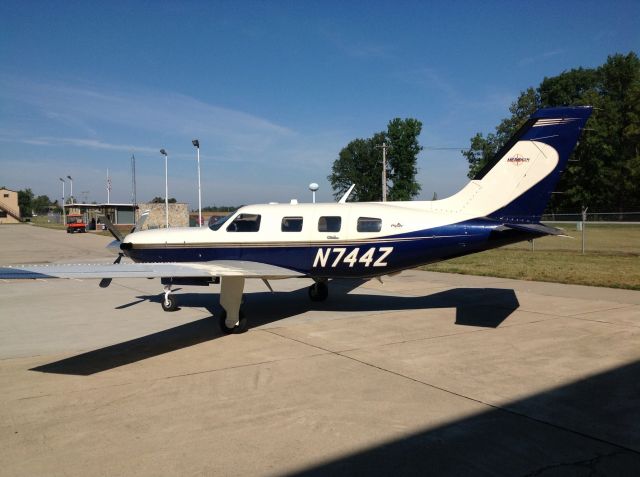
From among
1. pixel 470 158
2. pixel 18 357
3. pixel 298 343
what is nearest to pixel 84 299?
pixel 18 357

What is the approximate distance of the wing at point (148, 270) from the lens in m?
6.56

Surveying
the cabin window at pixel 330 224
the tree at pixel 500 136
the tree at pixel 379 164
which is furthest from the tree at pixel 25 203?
the cabin window at pixel 330 224

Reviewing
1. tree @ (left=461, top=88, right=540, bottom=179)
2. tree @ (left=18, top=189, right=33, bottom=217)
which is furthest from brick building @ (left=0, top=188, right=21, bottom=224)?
tree @ (left=461, top=88, right=540, bottom=179)

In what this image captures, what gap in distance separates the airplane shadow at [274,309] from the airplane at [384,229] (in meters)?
1.06

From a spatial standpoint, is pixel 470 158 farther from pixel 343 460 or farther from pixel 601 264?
pixel 343 460

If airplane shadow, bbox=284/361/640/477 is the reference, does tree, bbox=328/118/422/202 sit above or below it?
above

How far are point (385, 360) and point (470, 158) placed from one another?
75125 millimetres

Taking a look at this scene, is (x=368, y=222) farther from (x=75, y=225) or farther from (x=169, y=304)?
(x=75, y=225)

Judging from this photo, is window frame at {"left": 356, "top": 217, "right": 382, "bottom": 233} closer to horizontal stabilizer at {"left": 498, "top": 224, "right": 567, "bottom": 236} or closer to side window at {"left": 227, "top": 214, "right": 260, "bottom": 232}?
side window at {"left": 227, "top": 214, "right": 260, "bottom": 232}

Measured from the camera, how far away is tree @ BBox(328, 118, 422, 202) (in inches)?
3017

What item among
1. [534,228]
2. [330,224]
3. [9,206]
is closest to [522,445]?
[534,228]

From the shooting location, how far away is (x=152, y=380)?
643cm

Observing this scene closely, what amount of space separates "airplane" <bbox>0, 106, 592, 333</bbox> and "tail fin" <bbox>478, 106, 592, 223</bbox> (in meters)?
0.02

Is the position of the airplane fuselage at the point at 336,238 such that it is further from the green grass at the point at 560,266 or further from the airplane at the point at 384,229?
the green grass at the point at 560,266
